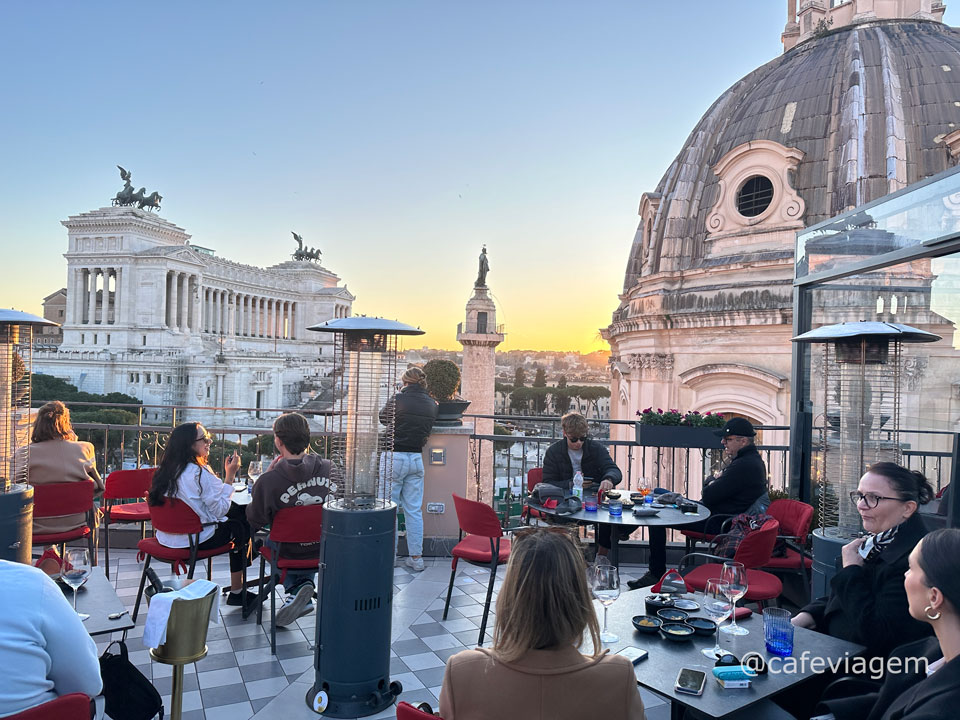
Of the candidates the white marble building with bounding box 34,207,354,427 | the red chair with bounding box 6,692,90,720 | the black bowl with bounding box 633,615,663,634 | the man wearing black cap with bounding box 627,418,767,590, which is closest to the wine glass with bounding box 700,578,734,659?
the black bowl with bounding box 633,615,663,634

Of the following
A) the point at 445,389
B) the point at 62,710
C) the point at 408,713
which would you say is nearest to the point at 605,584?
the point at 408,713

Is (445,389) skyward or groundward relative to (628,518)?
skyward

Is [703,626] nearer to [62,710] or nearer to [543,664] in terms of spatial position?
[543,664]

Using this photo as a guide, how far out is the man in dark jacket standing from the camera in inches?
274

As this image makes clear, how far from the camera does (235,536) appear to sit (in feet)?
17.8

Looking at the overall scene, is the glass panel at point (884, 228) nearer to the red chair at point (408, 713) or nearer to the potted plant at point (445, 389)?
the potted plant at point (445, 389)

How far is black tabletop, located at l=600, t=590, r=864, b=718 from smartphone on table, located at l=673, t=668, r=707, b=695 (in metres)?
0.02

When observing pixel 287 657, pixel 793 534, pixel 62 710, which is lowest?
pixel 287 657

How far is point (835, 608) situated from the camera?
318 cm

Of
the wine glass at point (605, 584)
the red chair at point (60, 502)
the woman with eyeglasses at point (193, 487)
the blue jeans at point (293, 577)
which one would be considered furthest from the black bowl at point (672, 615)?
the red chair at point (60, 502)

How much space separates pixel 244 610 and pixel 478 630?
2.01 m

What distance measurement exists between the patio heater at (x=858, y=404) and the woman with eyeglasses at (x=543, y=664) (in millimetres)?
3462

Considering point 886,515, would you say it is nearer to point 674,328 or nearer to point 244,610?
point 244,610

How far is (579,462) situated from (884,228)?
3.39m
